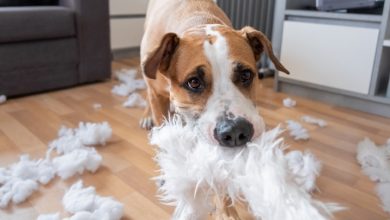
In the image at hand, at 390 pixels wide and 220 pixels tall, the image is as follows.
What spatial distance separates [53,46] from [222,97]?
1.65 meters

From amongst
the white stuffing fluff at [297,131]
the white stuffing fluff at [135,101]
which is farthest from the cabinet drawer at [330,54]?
the white stuffing fluff at [135,101]

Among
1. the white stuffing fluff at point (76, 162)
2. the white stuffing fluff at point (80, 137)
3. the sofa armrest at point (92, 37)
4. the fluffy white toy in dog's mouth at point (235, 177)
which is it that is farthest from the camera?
the sofa armrest at point (92, 37)

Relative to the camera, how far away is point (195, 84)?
97 cm

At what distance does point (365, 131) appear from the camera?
177cm

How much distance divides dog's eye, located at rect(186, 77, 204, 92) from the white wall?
96.7 inches

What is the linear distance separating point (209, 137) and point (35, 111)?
143 cm

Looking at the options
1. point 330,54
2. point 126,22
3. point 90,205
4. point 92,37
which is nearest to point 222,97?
point 90,205

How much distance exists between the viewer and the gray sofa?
199 centimetres

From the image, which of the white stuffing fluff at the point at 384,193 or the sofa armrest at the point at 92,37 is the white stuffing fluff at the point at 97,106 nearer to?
the sofa armrest at the point at 92,37

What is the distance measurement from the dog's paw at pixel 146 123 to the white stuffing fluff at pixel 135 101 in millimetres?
305

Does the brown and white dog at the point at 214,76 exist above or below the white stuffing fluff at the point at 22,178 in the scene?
above

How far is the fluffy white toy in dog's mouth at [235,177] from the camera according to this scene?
1.77ft

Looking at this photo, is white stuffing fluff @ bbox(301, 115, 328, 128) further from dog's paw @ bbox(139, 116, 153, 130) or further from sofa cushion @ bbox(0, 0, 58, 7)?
sofa cushion @ bbox(0, 0, 58, 7)

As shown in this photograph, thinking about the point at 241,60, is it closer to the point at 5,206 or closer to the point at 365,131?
the point at 5,206
